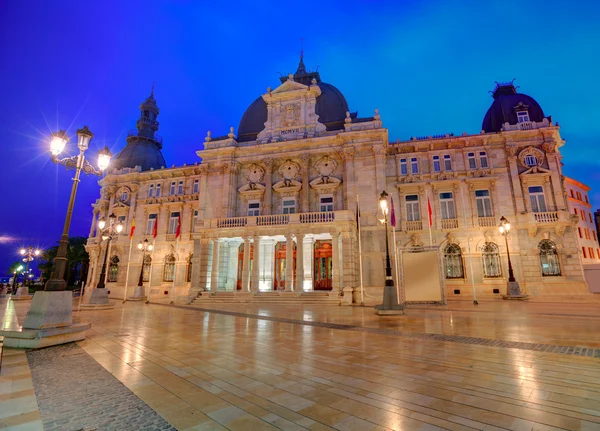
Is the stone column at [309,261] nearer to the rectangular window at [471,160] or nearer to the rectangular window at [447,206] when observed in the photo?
the rectangular window at [447,206]

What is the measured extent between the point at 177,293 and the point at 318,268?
16.8 m

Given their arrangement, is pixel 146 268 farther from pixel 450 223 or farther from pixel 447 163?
pixel 447 163

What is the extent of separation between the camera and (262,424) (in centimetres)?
343

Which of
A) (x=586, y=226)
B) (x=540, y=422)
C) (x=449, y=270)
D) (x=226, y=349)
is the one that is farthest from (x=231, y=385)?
(x=586, y=226)

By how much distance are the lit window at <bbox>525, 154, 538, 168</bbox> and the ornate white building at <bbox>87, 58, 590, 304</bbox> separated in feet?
0.26

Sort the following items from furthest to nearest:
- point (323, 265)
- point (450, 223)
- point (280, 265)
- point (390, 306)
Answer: point (280, 265)
point (323, 265)
point (450, 223)
point (390, 306)

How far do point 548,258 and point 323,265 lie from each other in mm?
18812

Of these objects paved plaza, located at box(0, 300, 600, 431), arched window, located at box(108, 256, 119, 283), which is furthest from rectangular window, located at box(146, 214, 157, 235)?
paved plaza, located at box(0, 300, 600, 431)

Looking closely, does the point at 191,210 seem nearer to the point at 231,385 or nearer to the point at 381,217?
the point at 381,217

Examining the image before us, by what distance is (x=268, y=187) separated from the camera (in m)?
31.0

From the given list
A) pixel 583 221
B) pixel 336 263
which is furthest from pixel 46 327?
pixel 583 221

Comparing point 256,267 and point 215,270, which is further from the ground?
point 256,267

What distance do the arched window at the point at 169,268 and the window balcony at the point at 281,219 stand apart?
989cm

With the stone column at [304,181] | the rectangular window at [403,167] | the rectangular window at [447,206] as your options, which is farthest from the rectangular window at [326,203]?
the rectangular window at [447,206]
